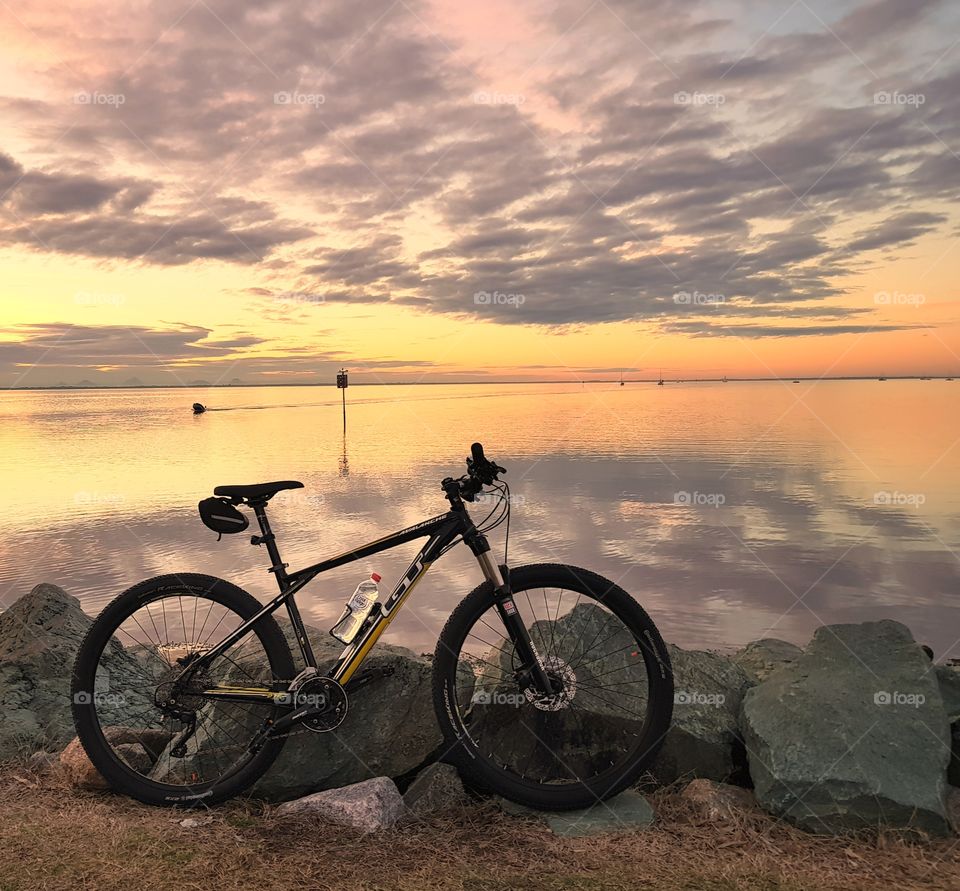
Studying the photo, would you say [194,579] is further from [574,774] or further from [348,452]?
[348,452]

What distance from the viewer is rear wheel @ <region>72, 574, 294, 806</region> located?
496cm

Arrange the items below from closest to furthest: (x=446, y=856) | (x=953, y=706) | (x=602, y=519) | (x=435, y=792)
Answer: (x=446, y=856)
(x=435, y=792)
(x=953, y=706)
(x=602, y=519)

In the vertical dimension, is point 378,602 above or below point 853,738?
above

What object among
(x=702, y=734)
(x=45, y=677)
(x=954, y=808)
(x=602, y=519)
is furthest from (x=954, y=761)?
(x=602, y=519)

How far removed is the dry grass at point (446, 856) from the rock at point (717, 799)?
6 centimetres

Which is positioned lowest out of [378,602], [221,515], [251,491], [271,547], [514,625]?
[514,625]

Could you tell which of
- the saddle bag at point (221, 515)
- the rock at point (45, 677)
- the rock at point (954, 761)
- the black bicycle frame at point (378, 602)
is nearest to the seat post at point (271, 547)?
the black bicycle frame at point (378, 602)

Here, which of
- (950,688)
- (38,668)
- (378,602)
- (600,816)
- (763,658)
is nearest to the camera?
(600,816)

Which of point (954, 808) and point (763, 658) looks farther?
point (763, 658)

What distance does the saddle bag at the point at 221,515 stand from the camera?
5199mm

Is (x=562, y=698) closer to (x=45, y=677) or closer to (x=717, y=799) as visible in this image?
(x=717, y=799)

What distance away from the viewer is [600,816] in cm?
468

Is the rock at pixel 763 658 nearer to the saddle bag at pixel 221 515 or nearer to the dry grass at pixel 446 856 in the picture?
the dry grass at pixel 446 856

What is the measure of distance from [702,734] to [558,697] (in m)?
1.02
